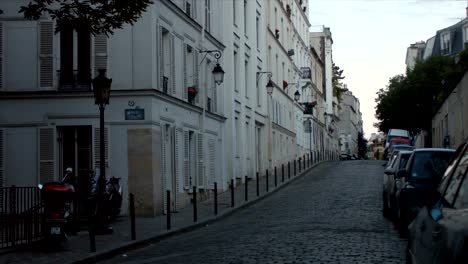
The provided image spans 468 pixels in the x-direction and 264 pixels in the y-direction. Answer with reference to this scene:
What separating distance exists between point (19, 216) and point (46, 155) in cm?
799

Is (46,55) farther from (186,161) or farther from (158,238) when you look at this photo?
(158,238)

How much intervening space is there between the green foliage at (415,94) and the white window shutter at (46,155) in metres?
38.2

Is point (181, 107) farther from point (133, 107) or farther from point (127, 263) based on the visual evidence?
point (127, 263)

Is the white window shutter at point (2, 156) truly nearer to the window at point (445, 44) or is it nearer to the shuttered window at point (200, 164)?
the shuttered window at point (200, 164)

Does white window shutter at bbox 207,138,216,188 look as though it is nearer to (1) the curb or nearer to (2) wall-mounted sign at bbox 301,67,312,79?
(1) the curb

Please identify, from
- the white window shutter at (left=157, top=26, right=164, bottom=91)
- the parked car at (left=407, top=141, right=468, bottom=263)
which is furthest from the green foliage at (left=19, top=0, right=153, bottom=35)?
the white window shutter at (left=157, top=26, right=164, bottom=91)

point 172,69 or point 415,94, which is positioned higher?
point 415,94

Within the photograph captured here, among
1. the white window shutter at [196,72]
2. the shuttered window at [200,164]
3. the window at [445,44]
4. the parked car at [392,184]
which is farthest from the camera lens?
the window at [445,44]

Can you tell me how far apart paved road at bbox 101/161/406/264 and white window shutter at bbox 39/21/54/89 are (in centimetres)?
653

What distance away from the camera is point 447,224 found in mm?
4258

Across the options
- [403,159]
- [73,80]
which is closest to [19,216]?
[73,80]

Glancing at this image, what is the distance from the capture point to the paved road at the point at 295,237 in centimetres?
1198

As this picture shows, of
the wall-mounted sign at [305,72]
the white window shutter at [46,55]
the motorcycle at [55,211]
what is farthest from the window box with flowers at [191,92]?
the wall-mounted sign at [305,72]

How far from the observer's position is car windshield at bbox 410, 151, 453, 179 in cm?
1490
